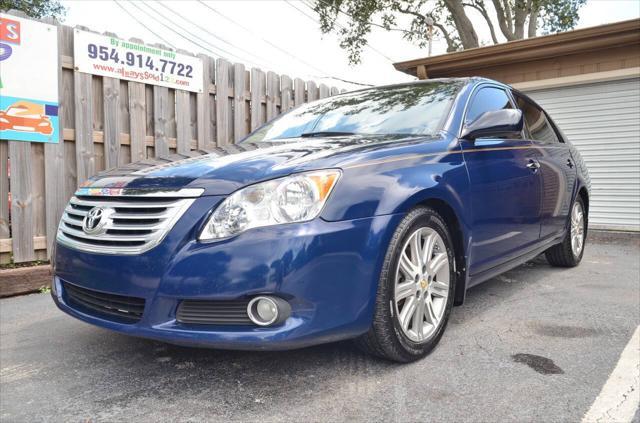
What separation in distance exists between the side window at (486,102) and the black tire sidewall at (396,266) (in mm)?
825

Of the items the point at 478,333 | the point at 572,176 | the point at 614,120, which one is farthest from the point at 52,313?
the point at 614,120

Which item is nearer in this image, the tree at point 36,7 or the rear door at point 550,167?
the rear door at point 550,167

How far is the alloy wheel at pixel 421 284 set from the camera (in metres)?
2.30

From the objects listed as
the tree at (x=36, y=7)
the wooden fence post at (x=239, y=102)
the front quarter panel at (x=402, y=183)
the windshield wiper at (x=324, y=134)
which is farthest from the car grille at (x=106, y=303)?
the tree at (x=36, y=7)

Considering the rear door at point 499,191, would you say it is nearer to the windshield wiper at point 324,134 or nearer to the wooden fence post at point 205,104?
the windshield wiper at point 324,134

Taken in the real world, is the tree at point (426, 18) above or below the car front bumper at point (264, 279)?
above

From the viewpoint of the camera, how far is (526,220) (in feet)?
11.2

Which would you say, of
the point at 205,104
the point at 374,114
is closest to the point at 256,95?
the point at 205,104

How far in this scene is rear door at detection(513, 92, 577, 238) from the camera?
3.76 metres

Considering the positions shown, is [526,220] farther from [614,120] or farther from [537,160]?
[614,120]

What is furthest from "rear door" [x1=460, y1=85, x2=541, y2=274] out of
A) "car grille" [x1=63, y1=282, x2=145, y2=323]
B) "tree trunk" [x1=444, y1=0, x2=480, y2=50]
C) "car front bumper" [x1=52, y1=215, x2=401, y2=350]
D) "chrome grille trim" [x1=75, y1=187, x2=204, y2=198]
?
"tree trunk" [x1=444, y1=0, x2=480, y2=50]

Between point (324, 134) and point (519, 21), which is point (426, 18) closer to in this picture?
point (519, 21)

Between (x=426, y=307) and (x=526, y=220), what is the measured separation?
136cm

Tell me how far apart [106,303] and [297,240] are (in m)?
0.95
